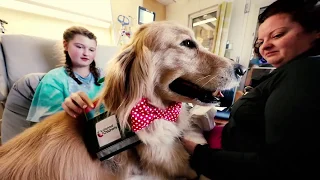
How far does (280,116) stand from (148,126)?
45 cm

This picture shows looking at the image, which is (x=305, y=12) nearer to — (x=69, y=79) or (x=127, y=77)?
(x=127, y=77)

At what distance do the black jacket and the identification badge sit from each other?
1.07ft

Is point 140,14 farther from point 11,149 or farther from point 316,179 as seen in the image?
point 316,179

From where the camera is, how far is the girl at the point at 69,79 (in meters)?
1.02

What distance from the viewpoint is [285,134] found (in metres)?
0.41

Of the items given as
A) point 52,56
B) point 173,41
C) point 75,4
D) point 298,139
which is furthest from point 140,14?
point 298,139

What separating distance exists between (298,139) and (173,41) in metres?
0.56

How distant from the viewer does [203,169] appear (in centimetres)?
59

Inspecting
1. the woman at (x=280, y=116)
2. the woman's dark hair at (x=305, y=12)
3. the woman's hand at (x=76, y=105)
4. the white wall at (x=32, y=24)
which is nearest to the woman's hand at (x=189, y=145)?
the woman at (x=280, y=116)

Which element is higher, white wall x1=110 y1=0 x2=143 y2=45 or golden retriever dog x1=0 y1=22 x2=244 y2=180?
white wall x1=110 y1=0 x2=143 y2=45

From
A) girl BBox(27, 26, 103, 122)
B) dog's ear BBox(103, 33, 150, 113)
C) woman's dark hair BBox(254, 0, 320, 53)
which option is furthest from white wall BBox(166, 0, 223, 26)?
dog's ear BBox(103, 33, 150, 113)

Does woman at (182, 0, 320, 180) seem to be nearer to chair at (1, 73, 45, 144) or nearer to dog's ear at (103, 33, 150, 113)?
dog's ear at (103, 33, 150, 113)

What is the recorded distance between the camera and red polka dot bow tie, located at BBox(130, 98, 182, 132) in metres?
0.58

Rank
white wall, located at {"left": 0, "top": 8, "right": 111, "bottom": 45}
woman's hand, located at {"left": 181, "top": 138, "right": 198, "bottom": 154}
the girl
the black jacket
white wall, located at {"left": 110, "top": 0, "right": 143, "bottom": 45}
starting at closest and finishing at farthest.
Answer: the black jacket, woman's hand, located at {"left": 181, "top": 138, "right": 198, "bottom": 154}, the girl, white wall, located at {"left": 0, "top": 8, "right": 111, "bottom": 45}, white wall, located at {"left": 110, "top": 0, "right": 143, "bottom": 45}
